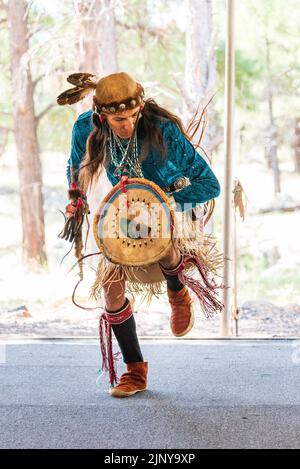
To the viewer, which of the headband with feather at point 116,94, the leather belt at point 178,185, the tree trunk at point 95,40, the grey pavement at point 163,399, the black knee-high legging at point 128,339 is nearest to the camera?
the grey pavement at point 163,399

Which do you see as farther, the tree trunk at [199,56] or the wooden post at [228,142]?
the tree trunk at [199,56]

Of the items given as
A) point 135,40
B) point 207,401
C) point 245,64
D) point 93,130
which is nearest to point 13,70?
point 135,40

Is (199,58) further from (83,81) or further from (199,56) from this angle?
(83,81)

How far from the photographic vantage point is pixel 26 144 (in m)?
5.32

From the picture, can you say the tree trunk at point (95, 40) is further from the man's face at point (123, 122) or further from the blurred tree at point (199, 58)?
the man's face at point (123, 122)

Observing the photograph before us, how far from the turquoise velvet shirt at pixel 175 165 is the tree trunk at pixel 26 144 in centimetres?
265

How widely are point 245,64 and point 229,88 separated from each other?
1515 mm

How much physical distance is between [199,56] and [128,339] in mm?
2374

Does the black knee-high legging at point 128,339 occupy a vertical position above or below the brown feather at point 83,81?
below

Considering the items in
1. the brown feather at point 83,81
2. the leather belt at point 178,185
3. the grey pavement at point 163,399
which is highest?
the brown feather at point 83,81

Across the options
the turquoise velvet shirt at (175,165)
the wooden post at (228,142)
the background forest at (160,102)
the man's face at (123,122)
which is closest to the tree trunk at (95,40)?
the background forest at (160,102)

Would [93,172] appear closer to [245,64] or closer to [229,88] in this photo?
[229,88]

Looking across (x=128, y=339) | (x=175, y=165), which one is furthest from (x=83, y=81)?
(x=128, y=339)

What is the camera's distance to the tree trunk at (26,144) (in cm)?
508
